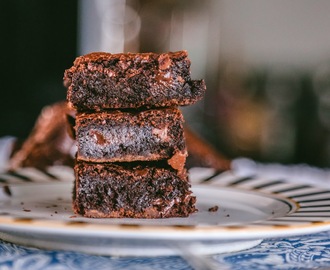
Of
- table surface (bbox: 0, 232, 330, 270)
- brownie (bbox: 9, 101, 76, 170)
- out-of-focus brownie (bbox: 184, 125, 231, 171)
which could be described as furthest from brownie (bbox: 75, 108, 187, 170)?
out-of-focus brownie (bbox: 184, 125, 231, 171)

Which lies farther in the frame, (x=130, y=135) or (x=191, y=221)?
(x=130, y=135)

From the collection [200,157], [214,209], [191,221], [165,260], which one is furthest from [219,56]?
[165,260]

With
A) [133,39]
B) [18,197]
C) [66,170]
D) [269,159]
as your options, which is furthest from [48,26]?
[18,197]

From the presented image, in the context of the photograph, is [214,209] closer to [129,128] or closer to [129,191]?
[129,191]

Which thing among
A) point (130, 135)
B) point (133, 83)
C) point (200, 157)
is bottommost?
point (200, 157)

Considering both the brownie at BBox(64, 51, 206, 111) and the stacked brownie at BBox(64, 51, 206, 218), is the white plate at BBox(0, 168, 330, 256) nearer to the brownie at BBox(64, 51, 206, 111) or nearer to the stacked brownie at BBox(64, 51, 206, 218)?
the stacked brownie at BBox(64, 51, 206, 218)

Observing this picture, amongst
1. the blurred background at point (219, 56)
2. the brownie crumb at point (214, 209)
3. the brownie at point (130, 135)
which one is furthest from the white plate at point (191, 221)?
the blurred background at point (219, 56)

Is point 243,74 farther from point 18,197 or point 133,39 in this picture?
point 18,197

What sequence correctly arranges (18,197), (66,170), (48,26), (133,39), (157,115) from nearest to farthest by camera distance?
(157,115), (18,197), (66,170), (48,26), (133,39)
